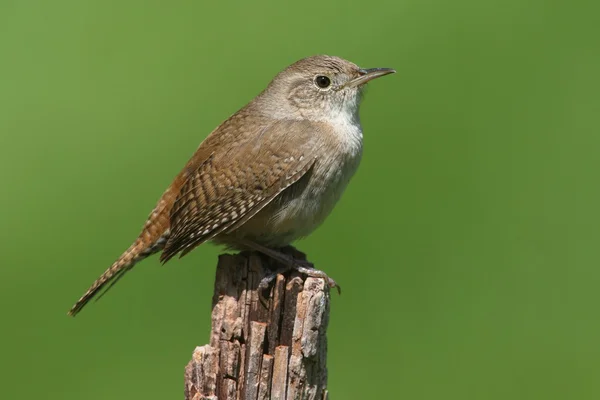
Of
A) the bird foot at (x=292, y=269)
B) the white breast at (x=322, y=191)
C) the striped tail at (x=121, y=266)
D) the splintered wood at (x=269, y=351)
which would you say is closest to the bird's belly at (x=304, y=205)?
the white breast at (x=322, y=191)

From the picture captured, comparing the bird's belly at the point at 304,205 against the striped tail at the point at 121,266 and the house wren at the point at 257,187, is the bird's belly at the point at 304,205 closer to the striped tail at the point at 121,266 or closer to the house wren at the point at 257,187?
the house wren at the point at 257,187

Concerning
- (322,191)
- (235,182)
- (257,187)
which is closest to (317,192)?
(322,191)

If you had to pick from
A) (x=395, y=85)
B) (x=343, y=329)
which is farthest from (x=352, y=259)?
(x=395, y=85)

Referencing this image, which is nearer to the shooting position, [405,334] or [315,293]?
[315,293]

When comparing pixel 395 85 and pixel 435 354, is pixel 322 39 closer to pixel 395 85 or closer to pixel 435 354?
pixel 395 85

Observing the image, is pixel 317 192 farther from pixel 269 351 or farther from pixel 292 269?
pixel 269 351
